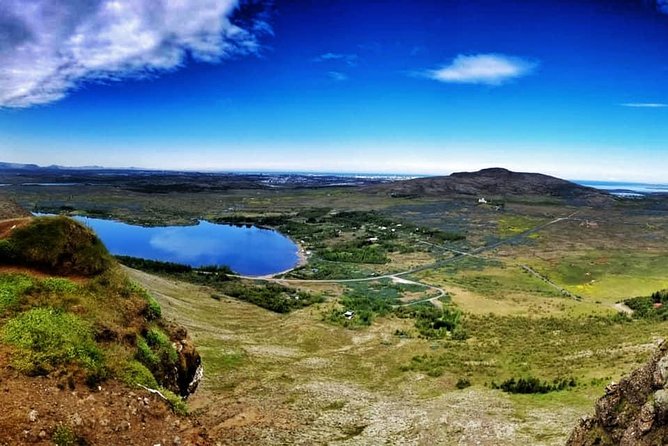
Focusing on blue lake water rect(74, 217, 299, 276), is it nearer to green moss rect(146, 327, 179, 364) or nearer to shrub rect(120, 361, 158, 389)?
green moss rect(146, 327, 179, 364)

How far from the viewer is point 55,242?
1825cm

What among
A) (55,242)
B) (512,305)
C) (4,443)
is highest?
(55,242)

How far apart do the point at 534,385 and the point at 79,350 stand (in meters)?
30.5

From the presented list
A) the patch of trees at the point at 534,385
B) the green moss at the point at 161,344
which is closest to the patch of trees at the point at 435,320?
the patch of trees at the point at 534,385

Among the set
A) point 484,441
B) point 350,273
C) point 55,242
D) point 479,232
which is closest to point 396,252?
point 350,273

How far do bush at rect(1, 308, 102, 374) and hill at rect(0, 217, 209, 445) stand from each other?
0.09 ft

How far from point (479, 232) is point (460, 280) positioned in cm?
5826

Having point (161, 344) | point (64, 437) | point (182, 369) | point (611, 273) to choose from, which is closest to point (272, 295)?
point (182, 369)

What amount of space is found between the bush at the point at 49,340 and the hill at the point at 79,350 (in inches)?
1.0

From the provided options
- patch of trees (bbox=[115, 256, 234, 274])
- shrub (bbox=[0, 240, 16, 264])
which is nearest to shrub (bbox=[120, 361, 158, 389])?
shrub (bbox=[0, 240, 16, 264])

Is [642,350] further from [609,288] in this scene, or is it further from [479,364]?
[609,288]

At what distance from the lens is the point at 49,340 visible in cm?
1372

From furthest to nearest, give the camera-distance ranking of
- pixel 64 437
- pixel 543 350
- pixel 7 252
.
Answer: pixel 543 350
pixel 7 252
pixel 64 437

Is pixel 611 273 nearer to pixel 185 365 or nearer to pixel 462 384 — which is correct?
pixel 462 384
